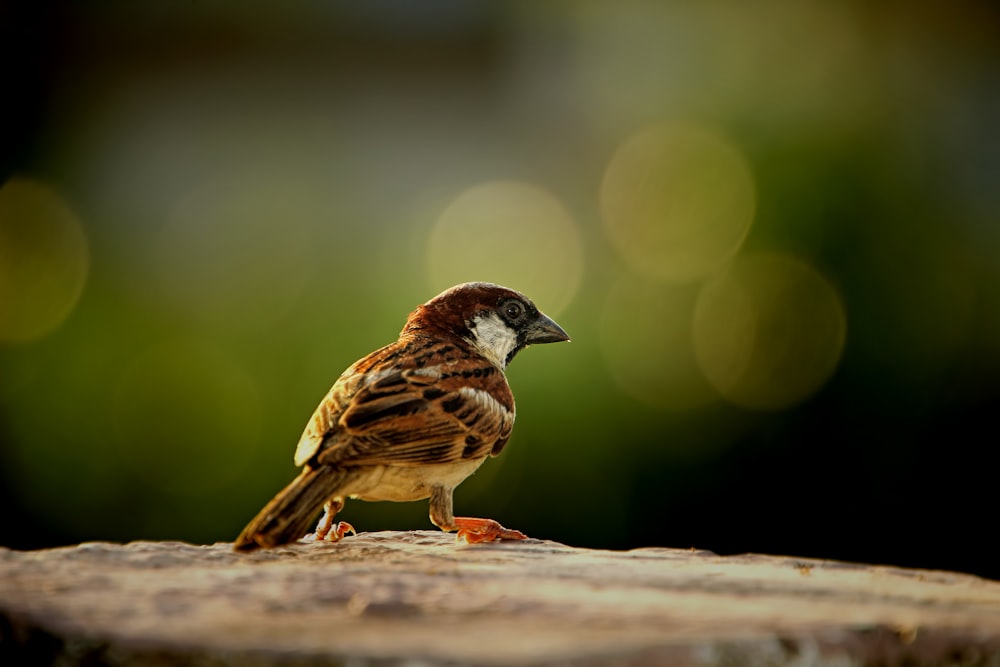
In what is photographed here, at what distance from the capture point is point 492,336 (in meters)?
4.05

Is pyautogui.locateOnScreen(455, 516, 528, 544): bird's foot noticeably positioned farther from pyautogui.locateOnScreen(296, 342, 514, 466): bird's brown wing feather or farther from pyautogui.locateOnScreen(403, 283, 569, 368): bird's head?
pyautogui.locateOnScreen(403, 283, 569, 368): bird's head

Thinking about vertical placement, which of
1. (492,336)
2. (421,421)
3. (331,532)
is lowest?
(331,532)

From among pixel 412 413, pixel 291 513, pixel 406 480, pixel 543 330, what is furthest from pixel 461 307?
pixel 291 513

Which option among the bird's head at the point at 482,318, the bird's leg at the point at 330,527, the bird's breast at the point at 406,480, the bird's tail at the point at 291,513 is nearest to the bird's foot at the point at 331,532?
the bird's leg at the point at 330,527

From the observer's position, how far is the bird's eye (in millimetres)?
4051

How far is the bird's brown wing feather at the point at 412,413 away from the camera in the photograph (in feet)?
10.7

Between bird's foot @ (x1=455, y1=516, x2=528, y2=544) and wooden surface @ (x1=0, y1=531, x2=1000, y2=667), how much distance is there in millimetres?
429

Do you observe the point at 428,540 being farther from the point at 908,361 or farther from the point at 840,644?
the point at 908,361

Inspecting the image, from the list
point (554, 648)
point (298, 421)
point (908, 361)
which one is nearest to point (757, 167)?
point (908, 361)

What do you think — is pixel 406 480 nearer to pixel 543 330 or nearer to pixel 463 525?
pixel 463 525

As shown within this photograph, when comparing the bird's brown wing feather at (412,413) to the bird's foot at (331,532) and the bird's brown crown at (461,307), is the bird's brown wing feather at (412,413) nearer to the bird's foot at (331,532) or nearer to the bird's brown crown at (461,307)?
the bird's brown crown at (461,307)

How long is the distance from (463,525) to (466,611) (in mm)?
1350

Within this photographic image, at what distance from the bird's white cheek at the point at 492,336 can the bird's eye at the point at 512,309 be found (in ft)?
0.11

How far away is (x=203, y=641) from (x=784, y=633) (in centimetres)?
105
